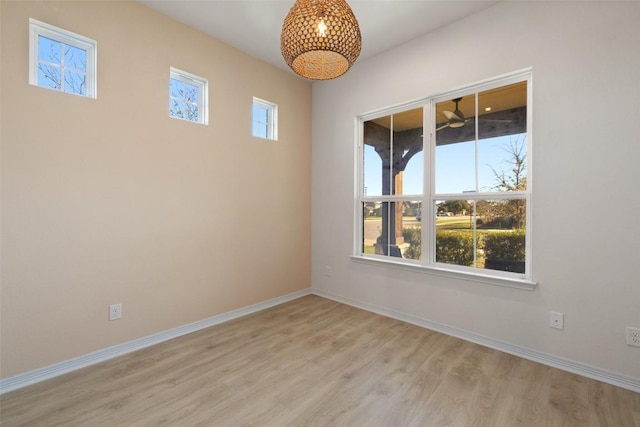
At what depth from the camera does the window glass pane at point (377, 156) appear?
343 centimetres

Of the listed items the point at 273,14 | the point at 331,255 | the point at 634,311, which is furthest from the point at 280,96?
the point at 634,311

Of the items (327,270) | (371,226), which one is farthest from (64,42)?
(327,270)

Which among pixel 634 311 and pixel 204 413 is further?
pixel 634 311

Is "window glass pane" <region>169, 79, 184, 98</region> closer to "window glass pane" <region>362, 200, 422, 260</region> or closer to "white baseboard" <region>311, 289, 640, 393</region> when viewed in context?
"window glass pane" <region>362, 200, 422, 260</region>

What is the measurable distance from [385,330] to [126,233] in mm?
2647

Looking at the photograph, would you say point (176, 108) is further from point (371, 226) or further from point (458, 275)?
point (458, 275)

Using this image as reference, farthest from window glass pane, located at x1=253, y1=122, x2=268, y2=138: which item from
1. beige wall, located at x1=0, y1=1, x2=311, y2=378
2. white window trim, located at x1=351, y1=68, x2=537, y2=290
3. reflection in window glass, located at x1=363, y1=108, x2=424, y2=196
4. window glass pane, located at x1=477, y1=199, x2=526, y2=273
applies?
window glass pane, located at x1=477, y1=199, x2=526, y2=273

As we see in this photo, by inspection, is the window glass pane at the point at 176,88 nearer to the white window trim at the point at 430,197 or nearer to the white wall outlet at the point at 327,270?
the white window trim at the point at 430,197

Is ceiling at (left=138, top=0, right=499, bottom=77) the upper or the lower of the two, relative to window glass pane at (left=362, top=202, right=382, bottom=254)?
upper

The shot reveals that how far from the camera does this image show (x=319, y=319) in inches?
126

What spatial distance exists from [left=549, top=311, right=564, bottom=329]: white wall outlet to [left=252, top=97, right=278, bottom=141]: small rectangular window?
11.1 ft

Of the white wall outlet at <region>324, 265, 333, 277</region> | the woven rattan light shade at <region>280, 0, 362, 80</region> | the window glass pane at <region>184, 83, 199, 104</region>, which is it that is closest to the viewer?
the woven rattan light shade at <region>280, 0, 362, 80</region>

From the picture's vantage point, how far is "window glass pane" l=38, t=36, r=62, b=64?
6.93 feet

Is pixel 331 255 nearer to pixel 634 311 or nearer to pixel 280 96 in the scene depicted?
pixel 280 96
